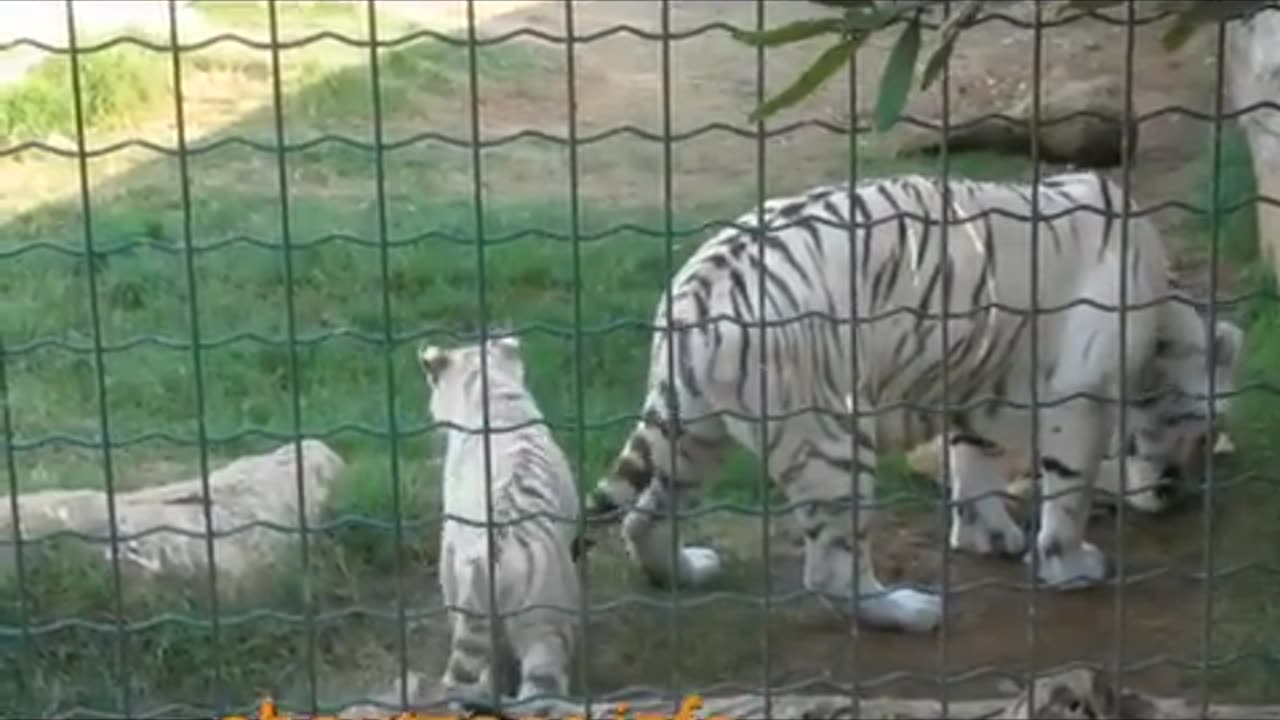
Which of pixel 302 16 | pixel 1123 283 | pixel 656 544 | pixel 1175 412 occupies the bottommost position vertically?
pixel 656 544

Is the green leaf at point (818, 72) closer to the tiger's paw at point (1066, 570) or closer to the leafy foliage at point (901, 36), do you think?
the leafy foliage at point (901, 36)

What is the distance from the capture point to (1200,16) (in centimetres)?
210

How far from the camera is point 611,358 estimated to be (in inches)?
238

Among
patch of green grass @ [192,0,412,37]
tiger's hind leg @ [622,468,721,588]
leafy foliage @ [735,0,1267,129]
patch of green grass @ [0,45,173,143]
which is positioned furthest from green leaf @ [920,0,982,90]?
patch of green grass @ [192,0,412,37]

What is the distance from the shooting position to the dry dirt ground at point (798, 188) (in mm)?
4453

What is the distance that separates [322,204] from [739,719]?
3.96 meters

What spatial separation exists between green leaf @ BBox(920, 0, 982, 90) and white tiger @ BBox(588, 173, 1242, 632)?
2034mm

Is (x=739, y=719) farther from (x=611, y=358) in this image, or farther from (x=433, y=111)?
(x=433, y=111)

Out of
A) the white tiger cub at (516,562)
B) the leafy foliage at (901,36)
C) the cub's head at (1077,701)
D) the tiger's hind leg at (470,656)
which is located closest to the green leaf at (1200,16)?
the leafy foliage at (901,36)

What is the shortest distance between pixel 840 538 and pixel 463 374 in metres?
0.70

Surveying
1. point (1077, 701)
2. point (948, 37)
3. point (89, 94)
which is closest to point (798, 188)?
point (89, 94)

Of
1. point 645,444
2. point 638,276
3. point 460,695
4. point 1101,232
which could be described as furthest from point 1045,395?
point 638,276

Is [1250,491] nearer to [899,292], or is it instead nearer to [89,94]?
[899,292]

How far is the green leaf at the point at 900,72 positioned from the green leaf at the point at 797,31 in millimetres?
60
